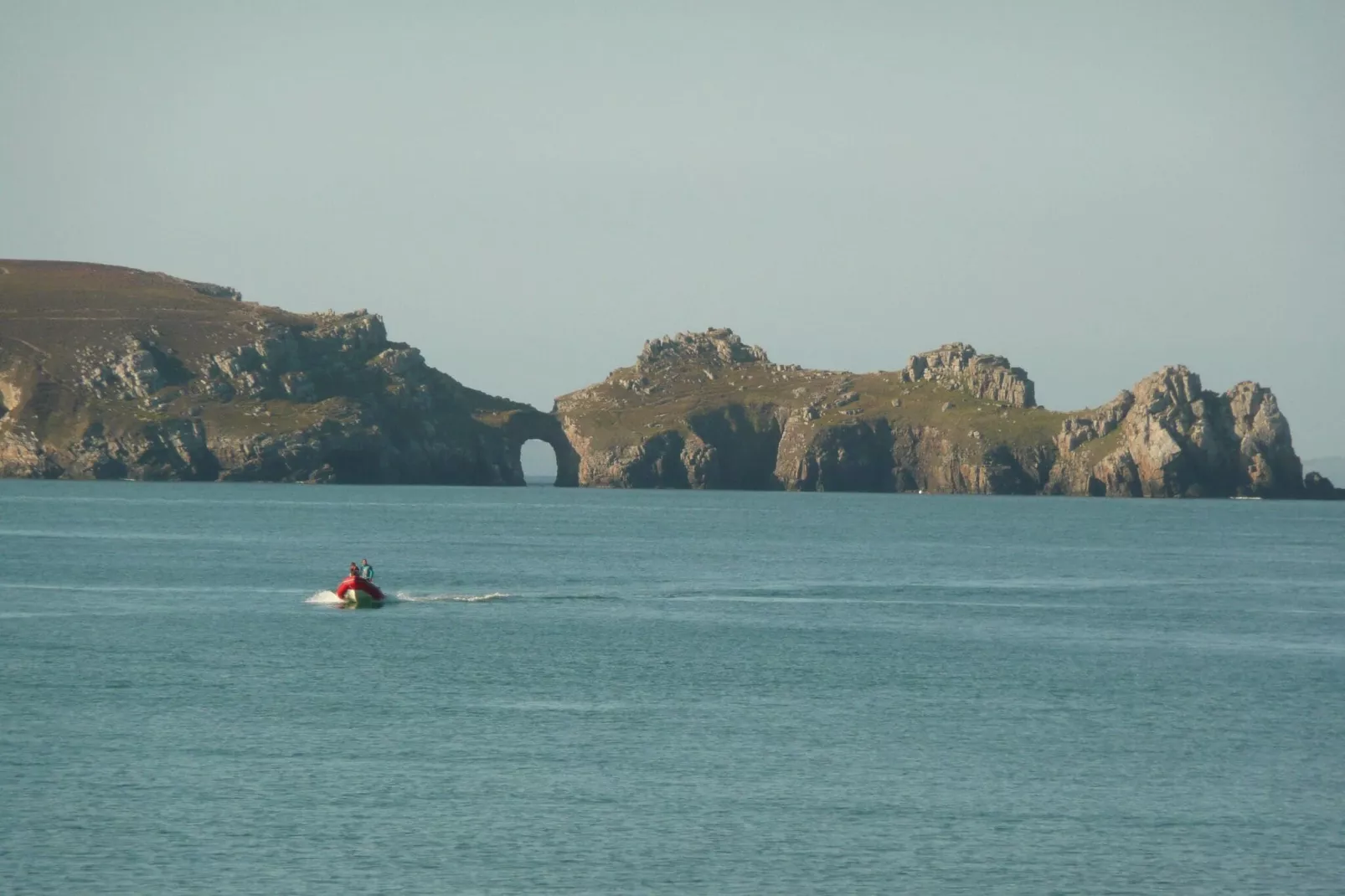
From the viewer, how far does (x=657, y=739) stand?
177ft

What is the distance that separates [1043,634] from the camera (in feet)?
282

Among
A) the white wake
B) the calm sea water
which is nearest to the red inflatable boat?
the white wake

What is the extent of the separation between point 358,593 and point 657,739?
4172 centimetres

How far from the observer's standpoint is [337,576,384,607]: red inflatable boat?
9225 centimetres

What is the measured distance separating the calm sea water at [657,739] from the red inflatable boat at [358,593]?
5.61ft

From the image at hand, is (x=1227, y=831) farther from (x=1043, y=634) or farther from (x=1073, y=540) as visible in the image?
(x=1073, y=540)

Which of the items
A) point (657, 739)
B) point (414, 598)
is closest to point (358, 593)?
point (414, 598)

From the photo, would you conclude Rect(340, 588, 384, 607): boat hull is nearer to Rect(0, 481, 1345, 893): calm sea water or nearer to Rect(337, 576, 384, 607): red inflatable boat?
Rect(337, 576, 384, 607): red inflatable boat

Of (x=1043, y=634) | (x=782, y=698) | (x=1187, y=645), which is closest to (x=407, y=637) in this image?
(x=782, y=698)

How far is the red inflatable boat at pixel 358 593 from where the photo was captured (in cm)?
9225

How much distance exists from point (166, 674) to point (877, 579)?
2529 inches

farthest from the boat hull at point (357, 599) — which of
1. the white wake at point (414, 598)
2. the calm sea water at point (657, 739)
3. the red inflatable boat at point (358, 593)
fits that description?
the calm sea water at point (657, 739)

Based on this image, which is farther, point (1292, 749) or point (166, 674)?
point (166, 674)

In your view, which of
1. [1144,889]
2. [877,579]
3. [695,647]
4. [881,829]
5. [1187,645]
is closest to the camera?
[1144,889]
